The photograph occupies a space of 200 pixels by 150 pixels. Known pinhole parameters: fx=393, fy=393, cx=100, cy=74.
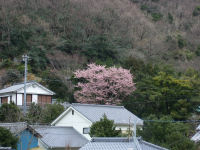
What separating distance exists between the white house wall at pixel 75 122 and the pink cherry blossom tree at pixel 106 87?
18.9 ft

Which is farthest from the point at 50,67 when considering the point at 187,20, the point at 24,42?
the point at 187,20

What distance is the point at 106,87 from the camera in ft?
114

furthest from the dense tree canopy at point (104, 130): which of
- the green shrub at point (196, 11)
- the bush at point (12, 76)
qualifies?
the green shrub at point (196, 11)

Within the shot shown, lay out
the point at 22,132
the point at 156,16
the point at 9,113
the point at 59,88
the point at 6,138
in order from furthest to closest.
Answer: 1. the point at 156,16
2. the point at 59,88
3. the point at 9,113
4. the point at 22,132
5. the point at 6,138

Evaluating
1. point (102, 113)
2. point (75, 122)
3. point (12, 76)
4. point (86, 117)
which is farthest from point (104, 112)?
point (12, 76)

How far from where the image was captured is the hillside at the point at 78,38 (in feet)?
139

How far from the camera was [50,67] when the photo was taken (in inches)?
1722

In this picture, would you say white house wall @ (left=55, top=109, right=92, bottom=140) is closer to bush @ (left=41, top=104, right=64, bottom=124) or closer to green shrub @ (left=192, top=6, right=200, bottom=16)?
bush @ (left=41, top=104, right=64, bottom=124)

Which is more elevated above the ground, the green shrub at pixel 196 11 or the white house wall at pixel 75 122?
the green shrub at pixel 196 11

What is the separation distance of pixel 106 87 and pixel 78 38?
47.9ft

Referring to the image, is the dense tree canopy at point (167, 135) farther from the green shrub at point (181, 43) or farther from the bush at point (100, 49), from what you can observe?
the green shrub at point (181, 43)

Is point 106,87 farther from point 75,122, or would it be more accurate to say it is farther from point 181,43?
point 181,43

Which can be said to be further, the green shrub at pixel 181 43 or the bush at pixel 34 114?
the green shrub at pixel 181 43

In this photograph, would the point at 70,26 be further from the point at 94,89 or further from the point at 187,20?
the point at 187,20
